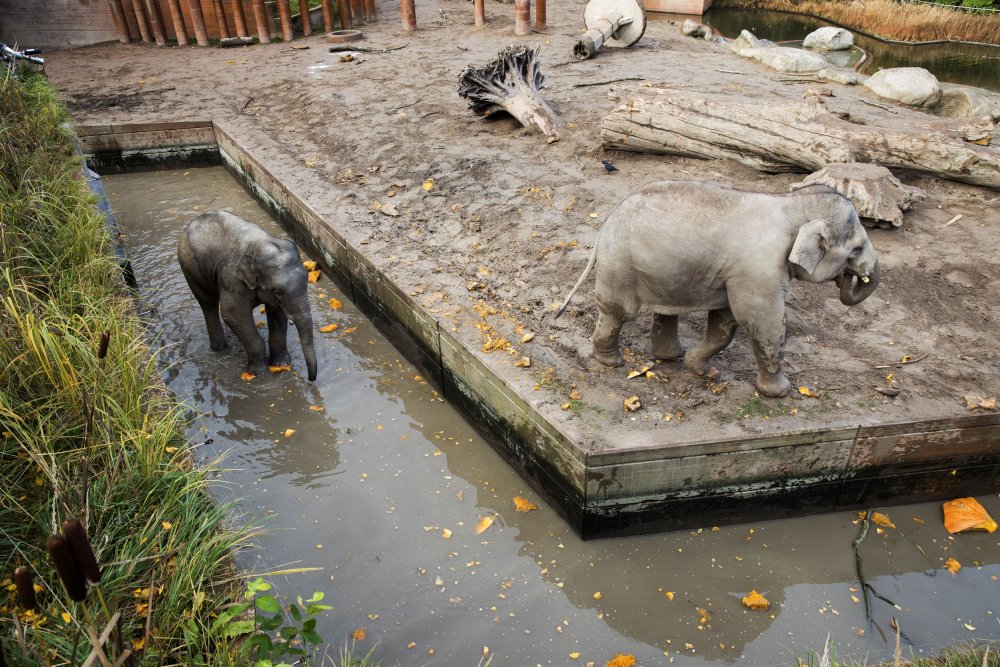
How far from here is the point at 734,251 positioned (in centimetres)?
401

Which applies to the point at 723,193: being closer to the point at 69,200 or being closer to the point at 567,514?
the point at 567,514

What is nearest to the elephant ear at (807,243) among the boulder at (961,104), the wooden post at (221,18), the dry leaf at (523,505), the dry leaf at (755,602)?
the dry leaf at (755,602)

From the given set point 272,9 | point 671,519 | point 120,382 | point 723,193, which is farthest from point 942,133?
point 272,9

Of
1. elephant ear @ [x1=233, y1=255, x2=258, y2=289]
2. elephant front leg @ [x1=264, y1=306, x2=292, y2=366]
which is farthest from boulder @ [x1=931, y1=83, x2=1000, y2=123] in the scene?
elephant ear @ [x1=233, y1=255, x2=258, y2=289]

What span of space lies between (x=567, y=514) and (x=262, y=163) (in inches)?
246

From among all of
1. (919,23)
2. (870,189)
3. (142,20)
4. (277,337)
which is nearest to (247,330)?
(277,337)

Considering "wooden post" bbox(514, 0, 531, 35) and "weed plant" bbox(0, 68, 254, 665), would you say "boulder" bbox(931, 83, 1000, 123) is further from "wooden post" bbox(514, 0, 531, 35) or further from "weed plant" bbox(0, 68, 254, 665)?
"weed plant" bbox(0, 68, 254, 665)

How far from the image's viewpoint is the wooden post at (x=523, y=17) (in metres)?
13.8

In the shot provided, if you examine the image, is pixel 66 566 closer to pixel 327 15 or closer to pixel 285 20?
pixel 285 20

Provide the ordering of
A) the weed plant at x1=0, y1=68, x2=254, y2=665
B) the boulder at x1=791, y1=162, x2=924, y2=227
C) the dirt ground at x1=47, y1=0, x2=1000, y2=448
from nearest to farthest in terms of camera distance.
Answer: the weed plant at x1=0, y1=68, x2=254, y2=665
the dirt ground at x1=47, y1=0, x2=1000, y2=448
the boulder at x1=791, y1=162, x2=924, y2=227

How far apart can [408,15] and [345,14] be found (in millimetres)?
1492

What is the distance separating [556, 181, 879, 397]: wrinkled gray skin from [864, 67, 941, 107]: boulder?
286 inches

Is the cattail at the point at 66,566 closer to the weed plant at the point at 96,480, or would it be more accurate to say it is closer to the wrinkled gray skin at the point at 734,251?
the weed plant at the point at 96,480

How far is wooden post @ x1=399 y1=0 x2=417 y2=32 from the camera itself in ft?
48.1
